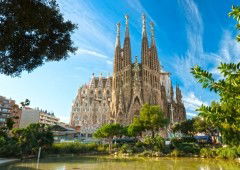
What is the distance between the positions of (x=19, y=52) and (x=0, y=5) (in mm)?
1736

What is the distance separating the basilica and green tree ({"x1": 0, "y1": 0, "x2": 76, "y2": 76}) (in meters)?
58.1

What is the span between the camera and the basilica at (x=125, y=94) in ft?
229

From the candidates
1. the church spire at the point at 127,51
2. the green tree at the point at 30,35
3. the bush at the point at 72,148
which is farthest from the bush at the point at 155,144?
the church spire at the point at 127,51

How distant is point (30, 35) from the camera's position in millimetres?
8516

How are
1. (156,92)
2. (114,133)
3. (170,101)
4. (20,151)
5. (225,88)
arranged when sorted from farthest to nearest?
1. (170,101)
2. (156,92)
3. (114,133)
4. (20,151)
5. (225,88)

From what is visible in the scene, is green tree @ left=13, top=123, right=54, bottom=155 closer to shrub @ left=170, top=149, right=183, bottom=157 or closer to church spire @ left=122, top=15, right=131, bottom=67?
shrub @ left=170, top=149, right=183, bottom=157

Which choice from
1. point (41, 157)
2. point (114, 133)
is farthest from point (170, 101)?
point (41, 157)

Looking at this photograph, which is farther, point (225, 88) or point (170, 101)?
point (170, 101)

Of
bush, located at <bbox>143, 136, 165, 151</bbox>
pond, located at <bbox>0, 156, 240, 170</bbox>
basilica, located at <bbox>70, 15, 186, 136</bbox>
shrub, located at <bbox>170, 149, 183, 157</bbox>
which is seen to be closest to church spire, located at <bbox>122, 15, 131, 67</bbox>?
basilica, located at <bbox>70, 15, 186, 136</bbox>

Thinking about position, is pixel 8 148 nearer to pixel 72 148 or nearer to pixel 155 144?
pixel 72 148

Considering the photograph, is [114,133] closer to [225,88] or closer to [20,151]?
[20,151]

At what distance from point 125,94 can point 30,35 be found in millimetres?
63046

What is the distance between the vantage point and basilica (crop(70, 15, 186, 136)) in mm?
69688

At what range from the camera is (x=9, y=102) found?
76.9m
